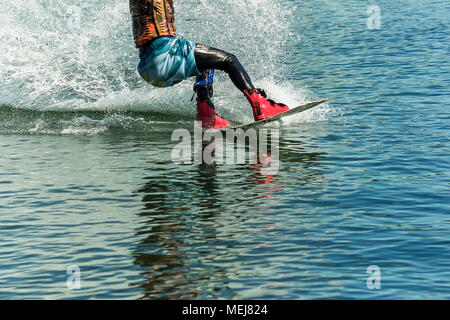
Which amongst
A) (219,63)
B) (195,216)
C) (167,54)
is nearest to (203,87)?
(219,63)

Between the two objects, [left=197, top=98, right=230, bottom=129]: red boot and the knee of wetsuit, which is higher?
the knee of wetsuit

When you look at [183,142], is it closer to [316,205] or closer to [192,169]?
[192,169]

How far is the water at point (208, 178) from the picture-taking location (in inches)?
→ 227

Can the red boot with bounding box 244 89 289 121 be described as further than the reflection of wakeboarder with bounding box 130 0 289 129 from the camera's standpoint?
Yes

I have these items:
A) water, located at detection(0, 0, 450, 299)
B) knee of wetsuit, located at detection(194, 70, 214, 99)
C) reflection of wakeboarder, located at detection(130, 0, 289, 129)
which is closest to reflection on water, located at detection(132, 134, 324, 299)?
water, located at detection(0, 0, 450, 299)

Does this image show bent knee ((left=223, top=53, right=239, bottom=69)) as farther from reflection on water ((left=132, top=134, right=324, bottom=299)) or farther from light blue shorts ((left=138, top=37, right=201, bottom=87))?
reflection on water ((left=132, top=134, right=324, bottom=299))

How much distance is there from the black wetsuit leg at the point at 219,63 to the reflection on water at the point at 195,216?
3.61 feet

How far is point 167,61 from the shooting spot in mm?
10016

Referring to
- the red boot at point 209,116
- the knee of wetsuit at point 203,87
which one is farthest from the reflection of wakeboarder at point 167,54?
the red boot at point 209,116

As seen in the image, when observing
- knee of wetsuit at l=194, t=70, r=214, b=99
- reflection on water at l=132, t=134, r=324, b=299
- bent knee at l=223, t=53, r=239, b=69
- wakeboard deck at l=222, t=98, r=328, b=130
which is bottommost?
reflection on water at l=132, t=134, r=324, b=299

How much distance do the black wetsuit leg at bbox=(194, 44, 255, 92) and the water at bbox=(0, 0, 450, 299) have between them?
1094 mm

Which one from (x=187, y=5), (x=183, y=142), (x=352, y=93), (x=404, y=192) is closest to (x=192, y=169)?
(x=183, y=142)

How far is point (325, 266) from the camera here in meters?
5.81

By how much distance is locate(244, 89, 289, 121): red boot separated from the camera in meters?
10.6
